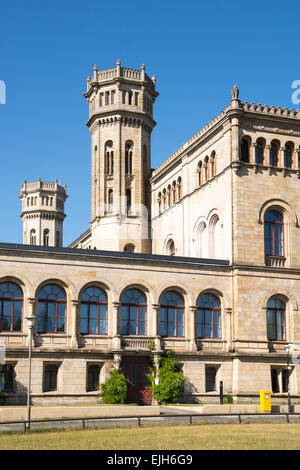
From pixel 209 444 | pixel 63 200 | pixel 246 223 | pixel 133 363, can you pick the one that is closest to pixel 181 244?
pixel 246 223

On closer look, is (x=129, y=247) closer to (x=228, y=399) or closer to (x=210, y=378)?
(x=210, y=378)

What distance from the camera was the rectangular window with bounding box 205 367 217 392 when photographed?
4916 cm

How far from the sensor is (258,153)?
2087 inches

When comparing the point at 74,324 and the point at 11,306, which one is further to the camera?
the point at 74,324

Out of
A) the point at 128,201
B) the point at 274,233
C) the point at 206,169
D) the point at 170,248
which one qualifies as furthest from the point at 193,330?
the point at 128,201

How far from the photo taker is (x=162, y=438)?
2662 centimetres

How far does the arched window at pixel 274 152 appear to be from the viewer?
175 ft

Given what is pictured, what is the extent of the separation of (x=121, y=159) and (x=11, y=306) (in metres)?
26.9

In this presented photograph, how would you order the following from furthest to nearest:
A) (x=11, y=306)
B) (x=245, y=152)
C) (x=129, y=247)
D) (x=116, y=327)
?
(x=129, y=247) → (x=245, y=152) → (x=116, y=327) → (x=11, y=306)

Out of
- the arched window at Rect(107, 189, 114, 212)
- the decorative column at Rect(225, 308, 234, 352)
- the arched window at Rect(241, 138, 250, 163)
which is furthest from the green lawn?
the arched window at Rect(107, 189, 114, 212)

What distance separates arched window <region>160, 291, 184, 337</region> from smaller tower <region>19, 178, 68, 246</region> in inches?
2543

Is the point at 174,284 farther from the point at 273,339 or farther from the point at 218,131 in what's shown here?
the point at 218,131

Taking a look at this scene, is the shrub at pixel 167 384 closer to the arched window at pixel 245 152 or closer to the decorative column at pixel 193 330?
the decorative column at pixel 193 330

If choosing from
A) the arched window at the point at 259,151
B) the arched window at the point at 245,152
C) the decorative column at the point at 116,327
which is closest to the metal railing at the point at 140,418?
the decorative column at the point at 116,327
